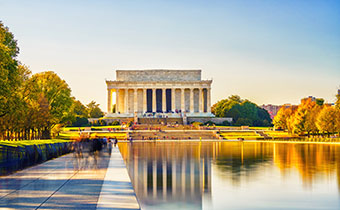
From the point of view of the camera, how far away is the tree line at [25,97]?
3309 cm

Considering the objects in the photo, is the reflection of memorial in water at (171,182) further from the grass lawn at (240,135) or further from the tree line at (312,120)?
the grass lawn at (240,135)

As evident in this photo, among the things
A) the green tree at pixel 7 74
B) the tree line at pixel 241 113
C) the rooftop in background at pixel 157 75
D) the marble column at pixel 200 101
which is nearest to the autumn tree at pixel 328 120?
the tree line at pixel 241 113

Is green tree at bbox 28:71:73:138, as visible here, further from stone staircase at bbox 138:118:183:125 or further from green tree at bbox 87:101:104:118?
green tree at bbox 87:101:104:118

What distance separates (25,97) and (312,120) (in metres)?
44.5

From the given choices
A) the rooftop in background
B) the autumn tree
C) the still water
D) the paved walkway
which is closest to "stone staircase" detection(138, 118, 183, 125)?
the rooftop in background

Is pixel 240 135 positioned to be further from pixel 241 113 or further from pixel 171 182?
pixel 171 182

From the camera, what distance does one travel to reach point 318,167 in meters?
23.3

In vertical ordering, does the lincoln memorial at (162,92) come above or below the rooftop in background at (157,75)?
below

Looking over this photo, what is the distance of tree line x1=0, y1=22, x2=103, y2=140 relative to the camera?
3309 cm

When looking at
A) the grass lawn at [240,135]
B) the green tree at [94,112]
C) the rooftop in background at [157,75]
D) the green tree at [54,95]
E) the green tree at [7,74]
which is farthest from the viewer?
the green tree at [94,112]

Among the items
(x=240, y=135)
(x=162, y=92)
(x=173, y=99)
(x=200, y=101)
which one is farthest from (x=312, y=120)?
(x=162, y=92)

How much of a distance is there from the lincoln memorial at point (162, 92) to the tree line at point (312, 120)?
2653cm

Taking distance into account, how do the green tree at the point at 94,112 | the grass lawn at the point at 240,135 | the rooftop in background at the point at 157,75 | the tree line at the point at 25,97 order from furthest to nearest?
the green tree at the point at 94,112 → the rooftop in background at the point at 157,75 → the grass lawn at the point at 240,135 → the tree line at the point at 25,97

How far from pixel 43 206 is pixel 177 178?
913 centimetres
